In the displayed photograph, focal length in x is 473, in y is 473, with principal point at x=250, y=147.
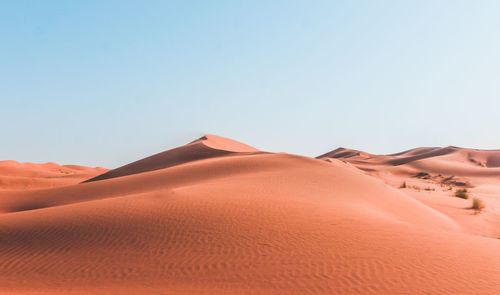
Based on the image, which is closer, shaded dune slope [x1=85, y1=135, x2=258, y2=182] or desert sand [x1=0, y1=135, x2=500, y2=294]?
desert sand [x1=0, y1=135, x2=500, y2=294]

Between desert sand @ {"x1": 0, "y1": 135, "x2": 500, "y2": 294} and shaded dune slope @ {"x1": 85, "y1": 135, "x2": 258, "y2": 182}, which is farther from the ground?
shaded dune slope @ {"x1": 85, "y1": 135, "x2": 258, "y2": 182}

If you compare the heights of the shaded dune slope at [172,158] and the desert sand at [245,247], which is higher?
the shaded dune slope at [172,158]

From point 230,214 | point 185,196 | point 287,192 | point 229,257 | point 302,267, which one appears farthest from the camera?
point 287,192

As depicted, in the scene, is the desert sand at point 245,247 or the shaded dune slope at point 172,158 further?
the shaded dune slope at point 172,158

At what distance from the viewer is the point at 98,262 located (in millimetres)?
8781

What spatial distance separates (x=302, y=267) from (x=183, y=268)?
2016 mm

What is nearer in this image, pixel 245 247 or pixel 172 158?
pixel 245 247

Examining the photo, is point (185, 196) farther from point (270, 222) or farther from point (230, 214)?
point (270, 222)

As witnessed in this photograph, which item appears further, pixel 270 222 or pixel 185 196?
pixel 185 196

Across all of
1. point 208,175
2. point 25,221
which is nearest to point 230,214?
point 25,221

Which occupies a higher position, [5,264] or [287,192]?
[287,192]

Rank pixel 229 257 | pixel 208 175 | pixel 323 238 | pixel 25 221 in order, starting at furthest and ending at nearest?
pixel 208 175 → pixel 25 221 → pixel 323 238 → pixel 229 257

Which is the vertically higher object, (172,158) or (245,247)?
(172,158)

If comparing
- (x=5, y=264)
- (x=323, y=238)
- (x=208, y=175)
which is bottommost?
(x=5, y=264)
